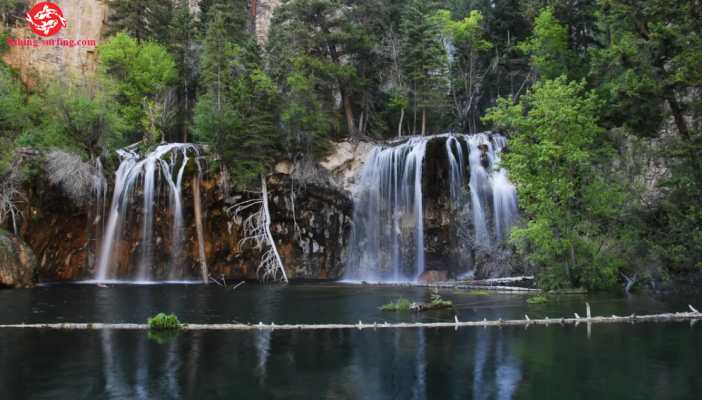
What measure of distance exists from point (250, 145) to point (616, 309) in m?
20.5

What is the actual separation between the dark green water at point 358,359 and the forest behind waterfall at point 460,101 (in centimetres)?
556

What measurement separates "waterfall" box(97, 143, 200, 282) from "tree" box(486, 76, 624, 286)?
1802 centimetres

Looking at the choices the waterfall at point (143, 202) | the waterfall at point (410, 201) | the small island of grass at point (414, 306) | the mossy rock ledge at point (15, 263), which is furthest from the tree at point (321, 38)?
the small island of grass at point (414, 306)

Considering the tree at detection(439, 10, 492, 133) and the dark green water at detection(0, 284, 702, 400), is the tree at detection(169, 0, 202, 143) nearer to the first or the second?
the tree at detection(439, 10, 492, 133)

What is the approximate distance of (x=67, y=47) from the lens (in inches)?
1617

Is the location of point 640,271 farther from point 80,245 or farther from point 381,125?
point 80,245

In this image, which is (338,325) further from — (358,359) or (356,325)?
(358,359)

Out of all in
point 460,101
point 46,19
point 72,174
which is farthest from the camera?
point 460,101

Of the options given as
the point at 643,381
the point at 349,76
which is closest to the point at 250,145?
the point at 349,76

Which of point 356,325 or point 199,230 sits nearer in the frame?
point 356,325

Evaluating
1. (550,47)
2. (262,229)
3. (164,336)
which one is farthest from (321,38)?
(164,336)

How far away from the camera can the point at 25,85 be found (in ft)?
127

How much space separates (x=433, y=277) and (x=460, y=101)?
18.6 metres

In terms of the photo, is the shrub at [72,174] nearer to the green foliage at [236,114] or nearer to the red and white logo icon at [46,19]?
the green foliage at [236,114]
